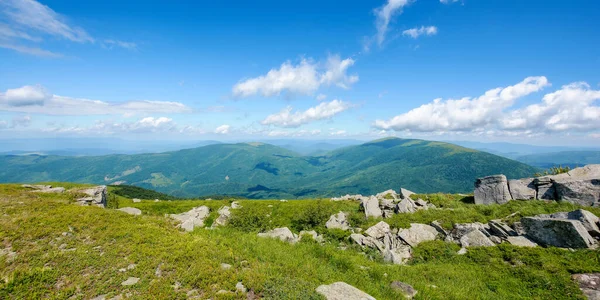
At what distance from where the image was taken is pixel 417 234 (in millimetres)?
20641

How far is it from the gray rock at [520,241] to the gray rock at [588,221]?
3.39 m

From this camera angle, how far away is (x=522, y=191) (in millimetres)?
26906

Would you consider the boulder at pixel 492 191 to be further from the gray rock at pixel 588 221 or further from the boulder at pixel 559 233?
the boulder at pixel 559 233

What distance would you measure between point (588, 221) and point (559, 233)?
99.7 inches

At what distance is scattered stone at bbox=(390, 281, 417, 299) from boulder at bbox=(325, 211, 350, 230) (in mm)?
11557

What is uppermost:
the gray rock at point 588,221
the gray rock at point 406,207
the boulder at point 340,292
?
the gray rock at point 588,221

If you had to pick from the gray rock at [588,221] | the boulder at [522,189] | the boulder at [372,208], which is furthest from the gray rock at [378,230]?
the boulder at [522,189]

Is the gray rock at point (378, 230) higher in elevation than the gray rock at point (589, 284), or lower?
lower

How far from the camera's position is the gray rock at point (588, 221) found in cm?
1625

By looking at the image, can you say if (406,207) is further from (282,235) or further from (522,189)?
(282,235)

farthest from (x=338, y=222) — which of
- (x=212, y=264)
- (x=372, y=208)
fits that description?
(x=212, y=264)

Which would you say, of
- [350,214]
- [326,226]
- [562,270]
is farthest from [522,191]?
[326,226]

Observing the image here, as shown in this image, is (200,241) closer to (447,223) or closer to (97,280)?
(97,280)

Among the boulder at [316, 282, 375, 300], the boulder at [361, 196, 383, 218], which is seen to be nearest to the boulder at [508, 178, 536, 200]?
the boulder at [361, 196, 383, 218]
